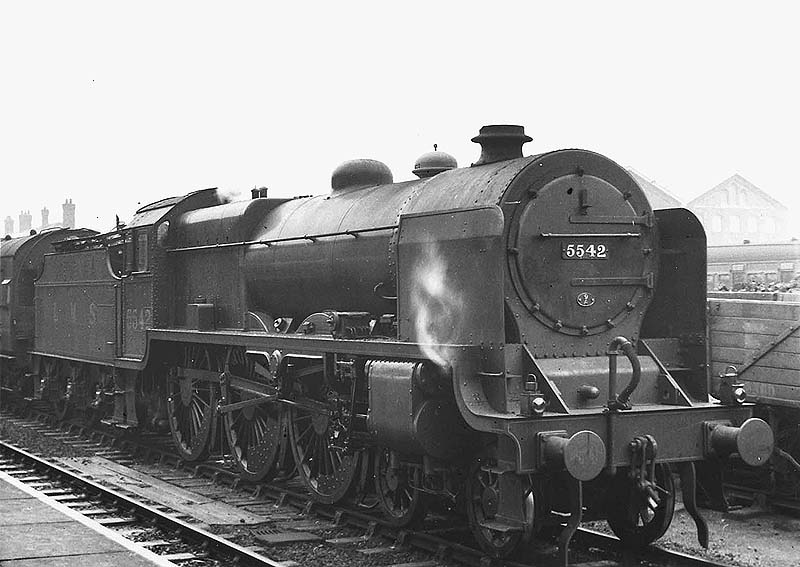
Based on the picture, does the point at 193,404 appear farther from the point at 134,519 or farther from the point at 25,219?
the point at 25,219

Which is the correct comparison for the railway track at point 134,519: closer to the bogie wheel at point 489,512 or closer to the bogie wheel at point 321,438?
the bogie wheel at point 321,438

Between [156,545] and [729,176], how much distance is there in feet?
107

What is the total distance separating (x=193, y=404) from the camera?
42.5 feet

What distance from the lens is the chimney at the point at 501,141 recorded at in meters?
8.59

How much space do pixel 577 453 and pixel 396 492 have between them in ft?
→ 8.06

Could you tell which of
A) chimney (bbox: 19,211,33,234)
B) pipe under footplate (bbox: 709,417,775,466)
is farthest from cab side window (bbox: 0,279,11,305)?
chimney (bbox: 19,211,33,234)

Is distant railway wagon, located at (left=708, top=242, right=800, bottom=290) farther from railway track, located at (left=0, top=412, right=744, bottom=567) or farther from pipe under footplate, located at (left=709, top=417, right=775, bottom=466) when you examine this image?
pipe under footplate, located at (left=709, top=417, right=775, bottom=466)

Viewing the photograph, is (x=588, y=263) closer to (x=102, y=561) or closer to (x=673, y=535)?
(x=673, y=535)

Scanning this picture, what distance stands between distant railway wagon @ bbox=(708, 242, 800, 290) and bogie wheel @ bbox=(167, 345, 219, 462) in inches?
589

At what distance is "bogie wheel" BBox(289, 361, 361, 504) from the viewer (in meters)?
9.32

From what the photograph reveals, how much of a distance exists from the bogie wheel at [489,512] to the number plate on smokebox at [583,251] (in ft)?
5.81

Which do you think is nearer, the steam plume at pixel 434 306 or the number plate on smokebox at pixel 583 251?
the steam plume at pixel 434 306

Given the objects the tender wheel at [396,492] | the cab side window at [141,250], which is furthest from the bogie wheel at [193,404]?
the tender wheel at [396,492]

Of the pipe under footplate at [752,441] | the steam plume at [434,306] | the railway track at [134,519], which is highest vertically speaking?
the steam plume at [434,306]
